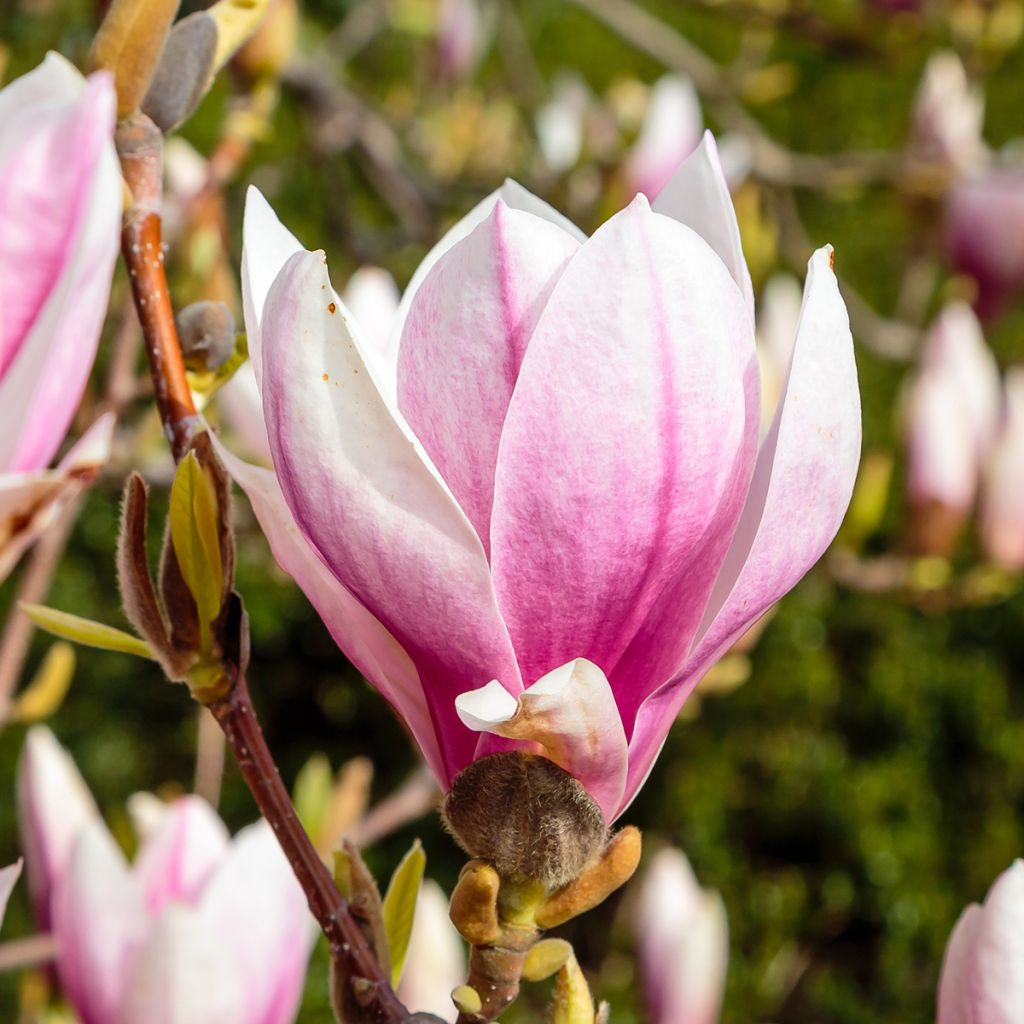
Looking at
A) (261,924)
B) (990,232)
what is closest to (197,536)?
(261,924)

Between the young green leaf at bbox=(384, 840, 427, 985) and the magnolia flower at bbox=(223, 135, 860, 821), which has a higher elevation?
the magnolia flower at bbox=(223, 135, 860, 821)

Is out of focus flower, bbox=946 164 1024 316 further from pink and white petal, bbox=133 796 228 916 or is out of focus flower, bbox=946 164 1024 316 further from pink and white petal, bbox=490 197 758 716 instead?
pink and white petal, bbox=490 197 758 716

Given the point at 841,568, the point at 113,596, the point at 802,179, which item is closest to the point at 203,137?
the point at 113,596

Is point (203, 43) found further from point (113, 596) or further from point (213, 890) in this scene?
point (113, 596)

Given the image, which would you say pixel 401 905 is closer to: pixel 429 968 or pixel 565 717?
pixel 565 717

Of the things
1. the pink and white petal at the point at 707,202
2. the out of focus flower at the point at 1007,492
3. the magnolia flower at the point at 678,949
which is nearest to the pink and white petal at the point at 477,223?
the pink and white petal at the point at 707,202

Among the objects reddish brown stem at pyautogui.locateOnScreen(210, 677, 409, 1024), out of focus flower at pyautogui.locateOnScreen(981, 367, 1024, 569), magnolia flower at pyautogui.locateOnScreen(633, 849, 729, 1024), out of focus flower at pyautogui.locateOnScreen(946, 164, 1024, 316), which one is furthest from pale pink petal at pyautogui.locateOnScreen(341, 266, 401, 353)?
out of focus flower at pyautogui.locateOnScreen(946, 164, 1024, 316)
